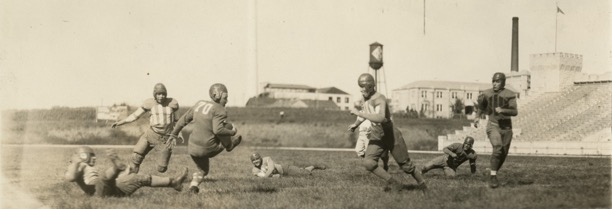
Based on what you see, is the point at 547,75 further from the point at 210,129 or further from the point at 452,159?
the point at 210,129

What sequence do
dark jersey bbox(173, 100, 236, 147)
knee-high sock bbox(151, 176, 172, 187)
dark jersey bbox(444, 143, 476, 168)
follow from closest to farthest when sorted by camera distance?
knee-high sock bbox(151, 176, 172, 187) → dark jersey bbox(173, 100, 236, 147) → dark jersey bbox(444, 143, 476, 168)

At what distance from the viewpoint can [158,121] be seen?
973 cm

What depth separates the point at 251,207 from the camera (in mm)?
7434

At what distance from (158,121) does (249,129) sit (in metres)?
23.4

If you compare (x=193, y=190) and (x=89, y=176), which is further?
(x=193, y=190)

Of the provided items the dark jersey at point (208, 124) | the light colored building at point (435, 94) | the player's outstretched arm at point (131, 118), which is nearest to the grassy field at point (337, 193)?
the dark jersey at point (208, 124)

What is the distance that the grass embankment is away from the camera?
722 inches

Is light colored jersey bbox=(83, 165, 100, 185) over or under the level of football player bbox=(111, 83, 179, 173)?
under

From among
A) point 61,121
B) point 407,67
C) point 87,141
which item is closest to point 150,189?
point 407,67

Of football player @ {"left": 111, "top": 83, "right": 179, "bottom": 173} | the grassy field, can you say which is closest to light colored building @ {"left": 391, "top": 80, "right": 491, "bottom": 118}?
the grassy field

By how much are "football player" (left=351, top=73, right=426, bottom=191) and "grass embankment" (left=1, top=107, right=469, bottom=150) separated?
8.19 meters

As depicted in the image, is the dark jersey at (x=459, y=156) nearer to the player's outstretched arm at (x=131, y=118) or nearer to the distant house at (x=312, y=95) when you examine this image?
the player's outstretched arm at (x=131, y=118)

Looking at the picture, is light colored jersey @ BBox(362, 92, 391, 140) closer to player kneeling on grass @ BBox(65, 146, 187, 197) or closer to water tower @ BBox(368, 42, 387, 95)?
player kneeling on grass @ BBox(65, 146, 187, 197)

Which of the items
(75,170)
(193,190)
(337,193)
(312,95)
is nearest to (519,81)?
(337,193)
